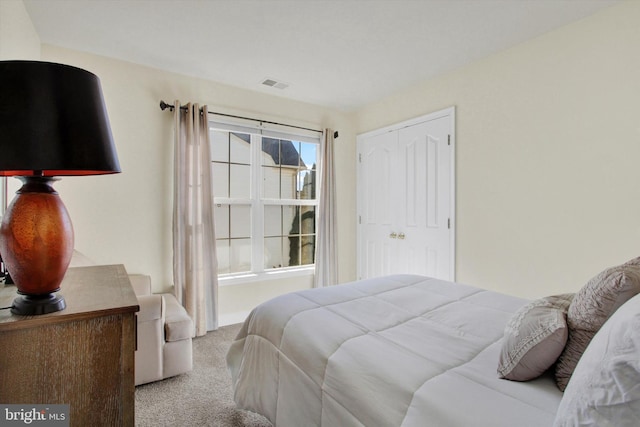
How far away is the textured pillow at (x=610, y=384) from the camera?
577 millimetres

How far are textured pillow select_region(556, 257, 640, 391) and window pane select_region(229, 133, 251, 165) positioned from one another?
3.20 metres

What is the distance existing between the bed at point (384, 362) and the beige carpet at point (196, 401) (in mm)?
282

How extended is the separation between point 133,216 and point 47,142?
235 cm

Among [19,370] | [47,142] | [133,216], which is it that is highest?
[47,142]

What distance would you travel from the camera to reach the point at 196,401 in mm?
2068

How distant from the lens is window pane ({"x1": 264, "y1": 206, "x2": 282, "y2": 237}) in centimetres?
377

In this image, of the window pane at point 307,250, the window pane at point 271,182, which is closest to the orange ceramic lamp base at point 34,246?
the window pane at point 271,182

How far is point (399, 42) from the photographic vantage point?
259 cm

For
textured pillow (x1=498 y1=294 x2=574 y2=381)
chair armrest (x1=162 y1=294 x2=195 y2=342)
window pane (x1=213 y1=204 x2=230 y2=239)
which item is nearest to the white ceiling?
window pane (x1=213 y1=204 x2=230 y2=239)

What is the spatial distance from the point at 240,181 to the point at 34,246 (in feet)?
9.01

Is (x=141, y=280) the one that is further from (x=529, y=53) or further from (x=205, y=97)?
(x=529, y=53)

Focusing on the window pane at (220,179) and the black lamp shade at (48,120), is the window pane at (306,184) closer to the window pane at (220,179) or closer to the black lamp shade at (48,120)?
the window pane at (220,179)

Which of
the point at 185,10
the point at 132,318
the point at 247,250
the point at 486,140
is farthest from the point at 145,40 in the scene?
the point at 486,140

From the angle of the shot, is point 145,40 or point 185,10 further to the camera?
point 145,40
